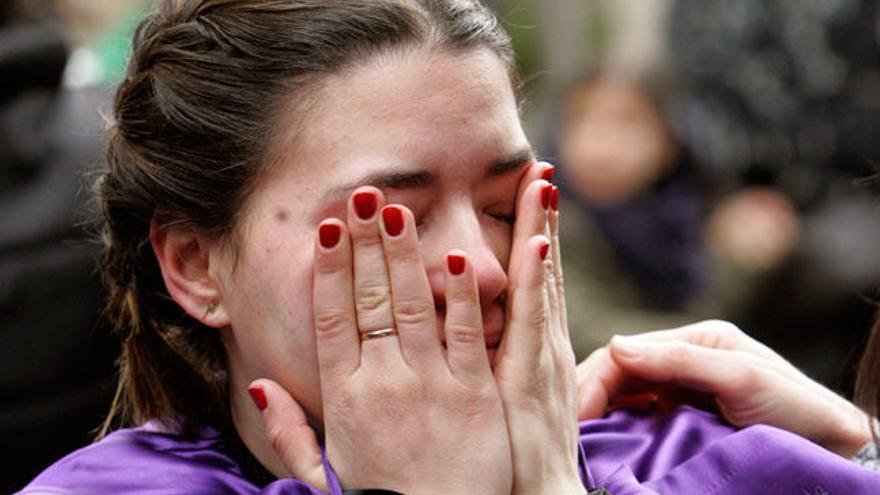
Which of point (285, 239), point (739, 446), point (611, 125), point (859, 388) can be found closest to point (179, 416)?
point (285, 239)

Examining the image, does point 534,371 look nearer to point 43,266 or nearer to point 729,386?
point 729,386

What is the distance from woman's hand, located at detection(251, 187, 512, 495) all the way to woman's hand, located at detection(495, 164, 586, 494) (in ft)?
0.14

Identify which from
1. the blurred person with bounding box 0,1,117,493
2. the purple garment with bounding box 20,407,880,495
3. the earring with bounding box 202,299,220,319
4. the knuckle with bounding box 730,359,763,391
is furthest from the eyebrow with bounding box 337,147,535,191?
the blurred person with bounding box 0,1,117,493

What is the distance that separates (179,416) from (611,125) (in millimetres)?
3504

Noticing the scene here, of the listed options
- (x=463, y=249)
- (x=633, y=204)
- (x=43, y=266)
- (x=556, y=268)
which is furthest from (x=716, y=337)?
(x=633, y=204)

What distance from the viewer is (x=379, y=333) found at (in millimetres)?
2258

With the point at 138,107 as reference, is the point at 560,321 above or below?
below

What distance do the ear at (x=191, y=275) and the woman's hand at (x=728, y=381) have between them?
664mm

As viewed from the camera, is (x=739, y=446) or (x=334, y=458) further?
(x=739, y=446)

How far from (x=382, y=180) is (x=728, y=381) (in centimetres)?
75

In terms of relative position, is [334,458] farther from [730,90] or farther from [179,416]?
[730,90]

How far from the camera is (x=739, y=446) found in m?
2.48

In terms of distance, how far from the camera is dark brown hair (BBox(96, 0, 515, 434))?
235 cm

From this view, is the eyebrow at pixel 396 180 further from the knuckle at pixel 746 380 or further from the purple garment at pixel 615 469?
the knuckle at pixel 746 380
